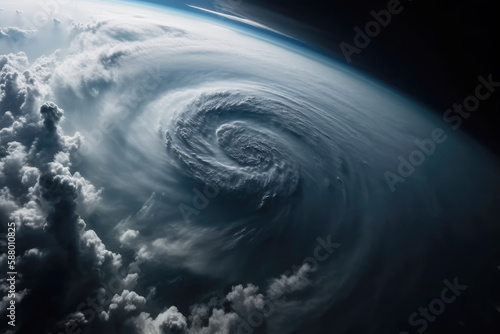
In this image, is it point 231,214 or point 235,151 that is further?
point 235,151

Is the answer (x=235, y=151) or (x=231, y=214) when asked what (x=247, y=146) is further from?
(x=231, y=214)

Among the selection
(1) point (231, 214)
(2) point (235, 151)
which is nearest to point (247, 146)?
(2) point (235, 151)

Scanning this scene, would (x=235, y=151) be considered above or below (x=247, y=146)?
below

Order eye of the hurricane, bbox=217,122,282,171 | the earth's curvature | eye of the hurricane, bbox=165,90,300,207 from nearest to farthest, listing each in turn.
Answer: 1. the earth's curvature
2. eye of the hurricane, bbox=165,90,300,207
3. eye of the hurricane, bbox=217,122,282,171

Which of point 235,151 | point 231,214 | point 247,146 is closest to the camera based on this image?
point 231,214

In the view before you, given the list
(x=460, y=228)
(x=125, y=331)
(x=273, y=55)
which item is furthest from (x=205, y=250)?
(x=273, y=55)

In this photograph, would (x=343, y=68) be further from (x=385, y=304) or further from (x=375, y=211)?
(x=385, y=304)
